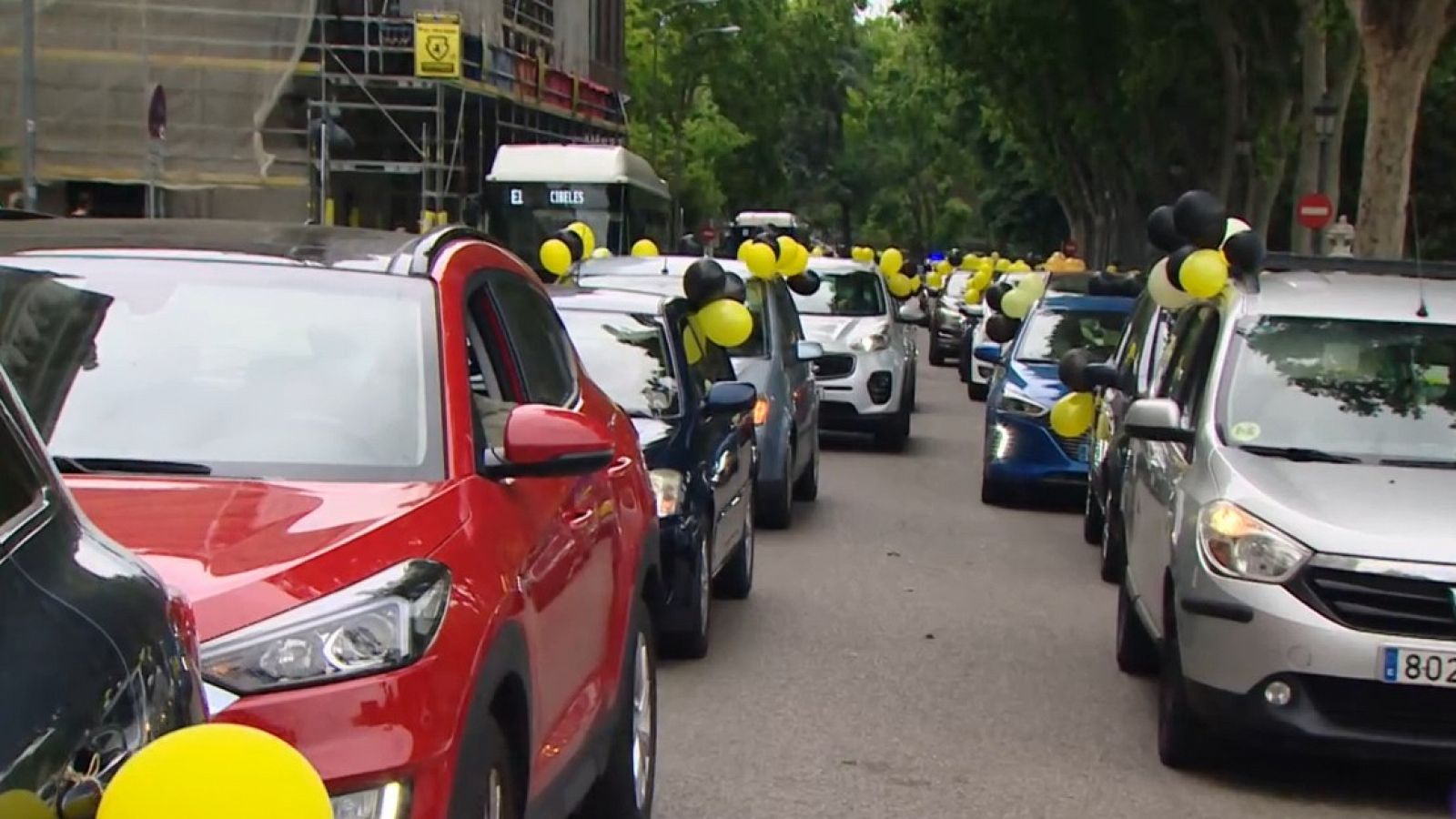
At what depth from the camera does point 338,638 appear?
3490mm

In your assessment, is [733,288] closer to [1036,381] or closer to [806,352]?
[806,352]

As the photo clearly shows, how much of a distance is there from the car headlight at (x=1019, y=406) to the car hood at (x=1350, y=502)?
7.46 m

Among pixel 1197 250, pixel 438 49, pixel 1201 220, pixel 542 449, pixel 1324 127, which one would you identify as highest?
pixel 438 49

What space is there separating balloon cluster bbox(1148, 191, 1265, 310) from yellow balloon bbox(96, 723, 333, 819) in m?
6.72

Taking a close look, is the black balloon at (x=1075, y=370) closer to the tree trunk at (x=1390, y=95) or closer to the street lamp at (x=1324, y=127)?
the tree trunk at (x=1390, y=95)

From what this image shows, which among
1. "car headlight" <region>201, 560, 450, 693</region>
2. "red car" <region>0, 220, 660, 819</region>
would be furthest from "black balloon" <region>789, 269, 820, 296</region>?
"car headlight" <region>201, 560, 450, 693</region>

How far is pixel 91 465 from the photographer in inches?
167

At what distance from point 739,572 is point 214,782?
8.39 meters

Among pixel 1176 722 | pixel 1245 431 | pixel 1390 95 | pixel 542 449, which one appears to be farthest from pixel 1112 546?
pixel 1390 95

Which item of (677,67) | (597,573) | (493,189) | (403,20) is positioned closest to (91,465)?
(597,573)

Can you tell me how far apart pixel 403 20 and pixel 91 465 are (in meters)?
31.6

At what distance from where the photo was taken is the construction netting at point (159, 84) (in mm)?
30234

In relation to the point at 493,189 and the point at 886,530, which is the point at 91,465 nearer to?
the point at 886,530

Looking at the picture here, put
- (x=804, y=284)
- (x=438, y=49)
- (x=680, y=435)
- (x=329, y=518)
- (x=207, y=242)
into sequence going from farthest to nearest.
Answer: (x=438, y=49) < (x=804, y=284) < (x=680, y=435) < (x=207, y=242) < (x=329, y=518)
